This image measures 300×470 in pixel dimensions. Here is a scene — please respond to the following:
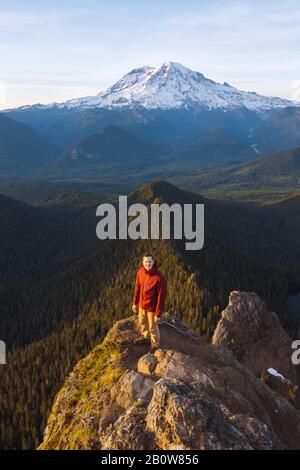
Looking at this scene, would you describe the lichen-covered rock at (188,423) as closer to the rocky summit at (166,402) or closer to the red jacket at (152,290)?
the rocky summit at (166,402)

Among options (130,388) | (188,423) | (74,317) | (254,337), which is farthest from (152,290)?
(74,317)

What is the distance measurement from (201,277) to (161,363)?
133477 millimetres

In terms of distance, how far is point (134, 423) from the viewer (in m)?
26.0

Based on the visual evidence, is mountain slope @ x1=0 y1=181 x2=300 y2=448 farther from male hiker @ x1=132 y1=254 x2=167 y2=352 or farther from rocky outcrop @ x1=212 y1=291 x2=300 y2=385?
male hiker @ x1=132 y1=254 x2=167 y2=352

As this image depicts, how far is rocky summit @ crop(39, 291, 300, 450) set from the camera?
24203 mm

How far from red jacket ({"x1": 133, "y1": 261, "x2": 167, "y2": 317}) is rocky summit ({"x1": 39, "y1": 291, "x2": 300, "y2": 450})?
146 inches

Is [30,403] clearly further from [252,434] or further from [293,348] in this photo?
[252,434]

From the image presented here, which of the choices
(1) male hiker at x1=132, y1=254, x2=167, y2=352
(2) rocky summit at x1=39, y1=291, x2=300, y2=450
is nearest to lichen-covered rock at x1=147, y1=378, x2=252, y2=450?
(2) rocky summit at x1=39, y1=291, x2=300, y2=450

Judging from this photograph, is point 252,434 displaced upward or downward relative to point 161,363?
downward

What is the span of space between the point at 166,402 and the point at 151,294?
9748 millimetres

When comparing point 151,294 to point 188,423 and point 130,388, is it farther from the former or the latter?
point 188,423

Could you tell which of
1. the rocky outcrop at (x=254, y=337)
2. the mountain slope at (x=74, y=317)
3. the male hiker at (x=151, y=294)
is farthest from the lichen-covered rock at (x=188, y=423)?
the mountain slope at (x=74, y=317)

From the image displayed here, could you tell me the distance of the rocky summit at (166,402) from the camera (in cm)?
2420
